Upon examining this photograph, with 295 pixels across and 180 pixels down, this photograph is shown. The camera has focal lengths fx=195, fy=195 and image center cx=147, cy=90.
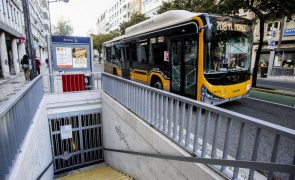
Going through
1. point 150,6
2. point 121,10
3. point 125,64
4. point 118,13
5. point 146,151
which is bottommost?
point 146,151

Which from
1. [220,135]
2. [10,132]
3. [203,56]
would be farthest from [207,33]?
[10,132]

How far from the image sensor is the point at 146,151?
4832 mm

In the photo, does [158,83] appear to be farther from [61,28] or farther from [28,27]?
[61,28]

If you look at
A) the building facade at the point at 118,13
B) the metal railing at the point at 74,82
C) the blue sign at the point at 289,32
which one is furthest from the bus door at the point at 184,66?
the building facade at the point at 118,13

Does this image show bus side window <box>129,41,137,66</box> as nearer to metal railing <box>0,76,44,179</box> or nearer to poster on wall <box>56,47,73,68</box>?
poster on wall <box>56,47,73,68</box>

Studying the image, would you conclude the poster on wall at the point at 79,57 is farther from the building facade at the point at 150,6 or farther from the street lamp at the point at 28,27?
the building facade at the point at 150,6

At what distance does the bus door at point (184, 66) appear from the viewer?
6320 millimetres

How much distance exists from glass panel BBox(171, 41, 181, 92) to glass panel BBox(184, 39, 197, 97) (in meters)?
0.34

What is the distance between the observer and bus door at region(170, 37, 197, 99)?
20.7ft

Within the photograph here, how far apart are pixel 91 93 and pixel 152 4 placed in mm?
38080

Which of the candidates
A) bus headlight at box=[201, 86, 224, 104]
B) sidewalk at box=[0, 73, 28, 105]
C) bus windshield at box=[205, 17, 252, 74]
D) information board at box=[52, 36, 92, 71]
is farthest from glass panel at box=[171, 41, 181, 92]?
sidewalk at box=[0, 73, 28, 105]

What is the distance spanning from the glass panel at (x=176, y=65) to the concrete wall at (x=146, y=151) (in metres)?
2.15

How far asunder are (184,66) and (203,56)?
3.20ft

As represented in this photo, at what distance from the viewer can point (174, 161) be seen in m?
3.64
